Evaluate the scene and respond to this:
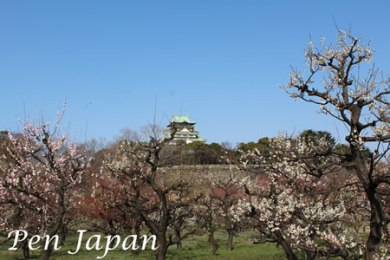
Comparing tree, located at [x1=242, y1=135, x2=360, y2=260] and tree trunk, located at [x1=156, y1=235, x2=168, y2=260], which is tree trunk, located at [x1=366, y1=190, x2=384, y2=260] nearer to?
tree, located at [x1=242, y1=135, x2=360, y2=260]

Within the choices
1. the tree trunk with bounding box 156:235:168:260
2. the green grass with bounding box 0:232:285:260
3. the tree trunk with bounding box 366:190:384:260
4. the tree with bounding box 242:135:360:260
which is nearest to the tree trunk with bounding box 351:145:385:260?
the tree trunk with bounding box 366:190:384:260

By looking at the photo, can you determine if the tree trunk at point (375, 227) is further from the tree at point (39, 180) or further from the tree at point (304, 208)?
the tree at point (39, 180)

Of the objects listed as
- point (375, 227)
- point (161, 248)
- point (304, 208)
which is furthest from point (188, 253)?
point (375, 227)

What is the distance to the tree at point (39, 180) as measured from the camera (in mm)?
14641

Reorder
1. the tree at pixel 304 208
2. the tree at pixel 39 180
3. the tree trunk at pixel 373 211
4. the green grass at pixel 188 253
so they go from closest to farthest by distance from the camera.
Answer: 1. the tree trunk at pixel 373 211
2. the tree at pixel 304 208
3. the tree at pixel 39 180
4. the green grass at pixel 188 253

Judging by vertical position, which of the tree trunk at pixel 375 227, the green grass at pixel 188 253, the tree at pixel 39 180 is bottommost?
the green grass at pixel 188 253

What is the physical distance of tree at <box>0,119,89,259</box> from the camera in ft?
48.0

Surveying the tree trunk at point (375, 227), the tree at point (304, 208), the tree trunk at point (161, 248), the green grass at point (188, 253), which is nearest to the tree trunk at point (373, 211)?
the tree trunk at point (375, 227)

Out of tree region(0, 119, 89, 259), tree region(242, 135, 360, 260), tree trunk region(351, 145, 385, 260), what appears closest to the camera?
tree trunk region(351, 145, 385, 260)

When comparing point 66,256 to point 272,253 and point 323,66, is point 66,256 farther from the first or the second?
point 323,66

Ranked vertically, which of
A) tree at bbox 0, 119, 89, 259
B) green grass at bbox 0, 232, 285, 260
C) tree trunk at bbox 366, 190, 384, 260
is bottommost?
green grass at bbox 0, 232, 285, 260

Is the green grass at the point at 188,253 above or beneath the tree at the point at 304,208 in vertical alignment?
beneath

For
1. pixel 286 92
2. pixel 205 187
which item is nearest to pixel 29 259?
pixel 286 92

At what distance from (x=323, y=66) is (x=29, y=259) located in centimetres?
1941
